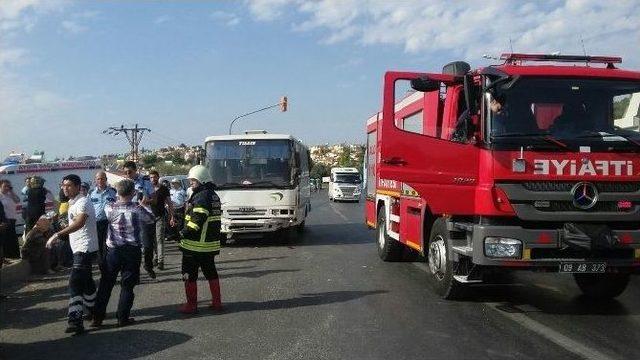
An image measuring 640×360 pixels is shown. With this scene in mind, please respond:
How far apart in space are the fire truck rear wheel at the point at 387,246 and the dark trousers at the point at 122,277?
207 inches

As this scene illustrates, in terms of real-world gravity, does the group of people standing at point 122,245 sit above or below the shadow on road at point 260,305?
above

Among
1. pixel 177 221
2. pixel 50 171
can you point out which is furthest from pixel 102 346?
pixel 50 171

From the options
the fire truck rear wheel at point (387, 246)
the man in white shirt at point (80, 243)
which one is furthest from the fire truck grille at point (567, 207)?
the man in white shirt at point (80, 243)

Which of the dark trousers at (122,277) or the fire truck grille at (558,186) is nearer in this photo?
the fire truck grille at (558,186)

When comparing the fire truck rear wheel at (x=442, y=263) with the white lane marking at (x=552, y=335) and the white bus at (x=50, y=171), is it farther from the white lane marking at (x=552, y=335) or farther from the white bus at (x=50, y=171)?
the white bus at (x=50, y=171)

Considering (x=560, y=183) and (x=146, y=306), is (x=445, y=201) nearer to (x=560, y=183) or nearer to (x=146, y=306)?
(x=560, y=183)

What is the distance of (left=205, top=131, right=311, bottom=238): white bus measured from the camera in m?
14.7

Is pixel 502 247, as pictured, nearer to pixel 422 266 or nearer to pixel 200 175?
pixel 200 175

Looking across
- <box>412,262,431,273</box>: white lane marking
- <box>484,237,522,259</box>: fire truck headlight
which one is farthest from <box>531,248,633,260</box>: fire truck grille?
<box>412,262,431,273</box>: white lane marking

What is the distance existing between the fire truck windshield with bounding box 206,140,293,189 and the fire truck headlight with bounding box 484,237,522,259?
28.2 feet

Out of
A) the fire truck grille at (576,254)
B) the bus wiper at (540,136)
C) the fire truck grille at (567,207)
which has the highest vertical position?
the bus wiper at (540,136)

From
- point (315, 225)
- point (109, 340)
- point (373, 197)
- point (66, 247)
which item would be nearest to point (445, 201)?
point (109, 340)

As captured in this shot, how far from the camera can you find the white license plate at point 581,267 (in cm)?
666

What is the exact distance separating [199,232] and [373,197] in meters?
5.92
